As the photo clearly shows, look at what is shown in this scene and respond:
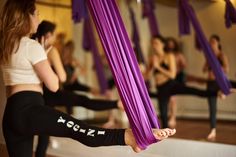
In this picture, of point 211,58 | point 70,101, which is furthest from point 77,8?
point 211,58

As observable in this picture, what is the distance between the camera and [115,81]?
1803 mm

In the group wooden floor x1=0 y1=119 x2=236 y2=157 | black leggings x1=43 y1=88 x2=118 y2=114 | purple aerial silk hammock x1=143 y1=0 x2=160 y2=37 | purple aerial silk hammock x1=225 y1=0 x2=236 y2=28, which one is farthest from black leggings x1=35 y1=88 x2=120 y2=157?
purple aerial silk hammock x1=143 y1=0 x2=160 y2=37

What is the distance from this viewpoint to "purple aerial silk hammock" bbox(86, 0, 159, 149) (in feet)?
5.76

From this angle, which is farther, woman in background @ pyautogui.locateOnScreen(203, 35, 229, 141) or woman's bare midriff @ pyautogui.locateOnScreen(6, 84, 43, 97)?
woman in background @ pyautogui.locateOnScreen(203, 35, 229, 141)

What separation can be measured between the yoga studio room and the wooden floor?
12 mm

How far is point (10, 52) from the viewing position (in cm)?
186

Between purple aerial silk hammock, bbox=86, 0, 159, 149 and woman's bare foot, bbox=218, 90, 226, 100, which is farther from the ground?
purple aerial silk hammock, bbox=86, 0, 159, 149

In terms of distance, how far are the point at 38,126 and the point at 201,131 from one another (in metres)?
3.13

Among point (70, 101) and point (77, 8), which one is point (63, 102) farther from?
point (77, 8)

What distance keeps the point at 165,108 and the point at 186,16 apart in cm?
114

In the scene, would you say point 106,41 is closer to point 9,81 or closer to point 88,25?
point 9,81

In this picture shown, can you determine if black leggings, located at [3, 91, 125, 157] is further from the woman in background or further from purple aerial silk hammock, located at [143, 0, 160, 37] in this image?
purple aerial silk hammock, located at [143, 0, 160, 37]

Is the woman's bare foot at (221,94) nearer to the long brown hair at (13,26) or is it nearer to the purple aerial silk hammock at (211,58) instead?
the purple aerial silk hammock at (211,58)

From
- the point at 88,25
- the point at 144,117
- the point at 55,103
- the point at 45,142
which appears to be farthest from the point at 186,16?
the point at 144,117
